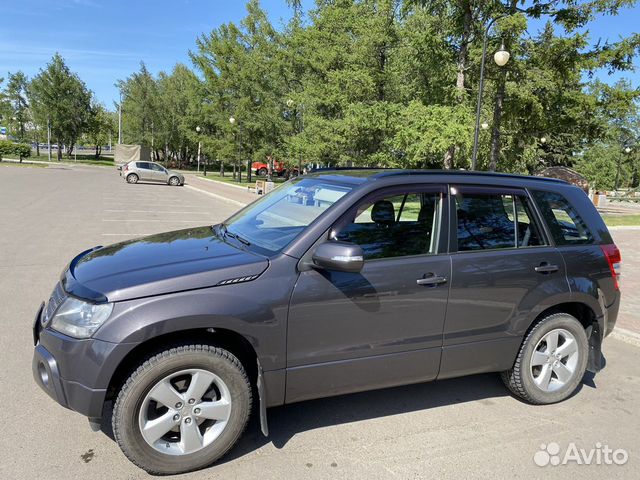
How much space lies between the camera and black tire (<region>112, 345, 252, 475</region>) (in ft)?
8.70

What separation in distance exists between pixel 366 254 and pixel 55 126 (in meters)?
65.8

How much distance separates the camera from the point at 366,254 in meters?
3.20

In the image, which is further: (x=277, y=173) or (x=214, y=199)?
(x=277, y=173)

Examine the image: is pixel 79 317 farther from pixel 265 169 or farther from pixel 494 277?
pixel 265 169

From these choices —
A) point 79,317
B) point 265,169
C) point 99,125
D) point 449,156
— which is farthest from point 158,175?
point 99,125

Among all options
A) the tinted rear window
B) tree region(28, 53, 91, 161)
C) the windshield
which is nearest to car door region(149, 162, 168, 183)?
the windshield

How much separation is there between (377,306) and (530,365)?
1578mm

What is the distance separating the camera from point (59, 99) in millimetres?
58281

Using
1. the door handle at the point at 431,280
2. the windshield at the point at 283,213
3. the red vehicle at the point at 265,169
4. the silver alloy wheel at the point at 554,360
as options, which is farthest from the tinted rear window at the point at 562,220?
the red vehicle at the point at 265,169

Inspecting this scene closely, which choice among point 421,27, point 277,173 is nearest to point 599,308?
point 421,27

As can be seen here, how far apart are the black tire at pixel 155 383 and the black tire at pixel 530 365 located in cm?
220

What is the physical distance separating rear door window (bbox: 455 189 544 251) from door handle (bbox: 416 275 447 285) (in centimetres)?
32

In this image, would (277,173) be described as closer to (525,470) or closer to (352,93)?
(352,93)

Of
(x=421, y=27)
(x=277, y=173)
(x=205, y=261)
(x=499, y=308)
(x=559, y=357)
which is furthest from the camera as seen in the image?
(x=277, y=173)
